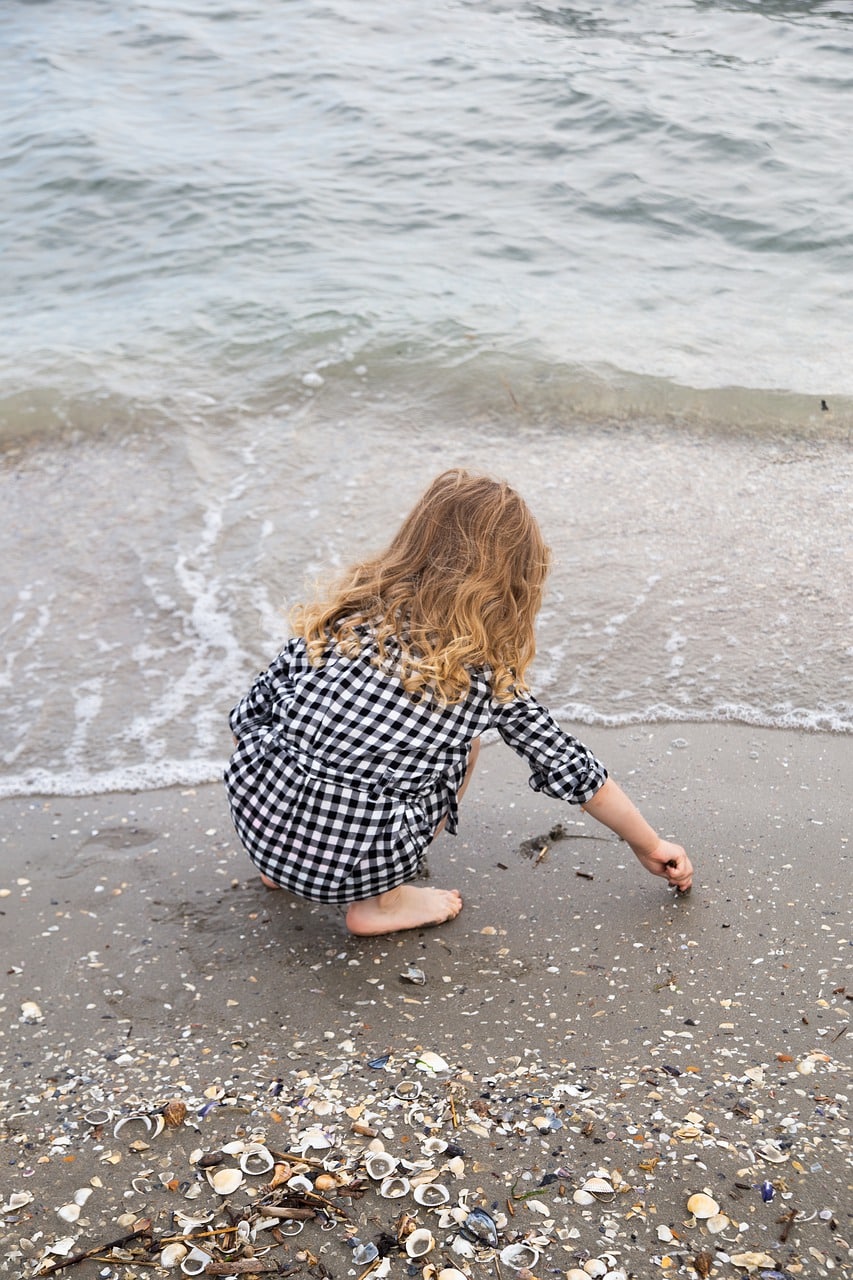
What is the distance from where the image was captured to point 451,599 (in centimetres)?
256

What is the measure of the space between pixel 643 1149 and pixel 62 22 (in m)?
13.5

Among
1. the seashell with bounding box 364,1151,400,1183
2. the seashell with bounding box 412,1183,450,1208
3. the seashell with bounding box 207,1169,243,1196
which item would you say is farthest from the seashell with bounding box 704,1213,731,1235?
the seashell with bounding box 207,1169,243,1196

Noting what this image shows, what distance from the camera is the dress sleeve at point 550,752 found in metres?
2.59

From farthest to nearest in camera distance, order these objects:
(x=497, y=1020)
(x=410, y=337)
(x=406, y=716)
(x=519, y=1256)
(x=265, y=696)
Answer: (x=410, y=337) < (x=265, y=696) < (x=406, y=716) < (x=497, y=1020) < (x=519, y=1256)

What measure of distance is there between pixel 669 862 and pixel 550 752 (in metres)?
0.41

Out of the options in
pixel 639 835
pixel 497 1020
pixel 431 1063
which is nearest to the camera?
pixel 431 1063

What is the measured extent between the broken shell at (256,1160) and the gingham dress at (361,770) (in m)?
0.73

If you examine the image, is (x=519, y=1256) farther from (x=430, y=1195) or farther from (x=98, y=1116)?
(x=98, y=1116)

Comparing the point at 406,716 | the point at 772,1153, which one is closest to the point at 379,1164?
the point at 772,1153

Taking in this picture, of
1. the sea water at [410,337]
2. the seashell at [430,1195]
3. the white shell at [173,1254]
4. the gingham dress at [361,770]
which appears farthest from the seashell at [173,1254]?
the sea water at [410,337]

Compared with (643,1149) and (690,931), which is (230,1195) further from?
(690,931)

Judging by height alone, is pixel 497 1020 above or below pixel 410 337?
below

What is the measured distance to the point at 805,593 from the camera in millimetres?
4242

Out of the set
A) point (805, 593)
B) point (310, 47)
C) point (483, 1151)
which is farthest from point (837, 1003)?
point (310, 47)
